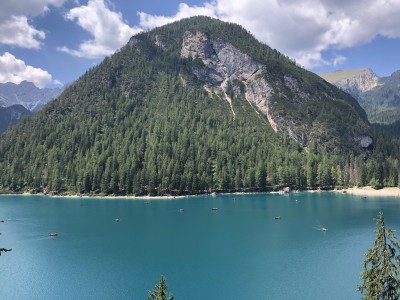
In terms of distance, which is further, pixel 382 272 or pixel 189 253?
pixel 189 253

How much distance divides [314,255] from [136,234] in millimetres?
62082

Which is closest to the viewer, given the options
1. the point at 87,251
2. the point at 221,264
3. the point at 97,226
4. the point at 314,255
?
the point at 221,264

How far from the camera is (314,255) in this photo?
351ft

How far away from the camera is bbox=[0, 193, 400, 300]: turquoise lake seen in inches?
3253

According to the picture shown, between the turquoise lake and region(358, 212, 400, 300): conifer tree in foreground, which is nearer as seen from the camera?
region(358, 212, 400, 300): conifer tree in foreground

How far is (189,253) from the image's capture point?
109812mm

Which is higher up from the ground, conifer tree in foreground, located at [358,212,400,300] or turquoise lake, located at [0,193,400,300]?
conifer tree in foreground, located at [358,212,400,300]

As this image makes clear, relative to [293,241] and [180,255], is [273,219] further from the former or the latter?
[180,255]

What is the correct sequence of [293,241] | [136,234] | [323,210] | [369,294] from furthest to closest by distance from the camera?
[323,210] < [136,234] < [293,241] < [369,294]

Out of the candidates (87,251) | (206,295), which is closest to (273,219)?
(87,251)

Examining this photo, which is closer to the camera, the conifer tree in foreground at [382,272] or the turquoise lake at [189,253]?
the conifer tree in foreground at [382,272]

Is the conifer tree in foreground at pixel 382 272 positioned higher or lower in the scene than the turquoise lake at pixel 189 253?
higher

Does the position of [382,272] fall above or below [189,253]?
above

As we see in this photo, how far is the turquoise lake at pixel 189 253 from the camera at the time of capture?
82.6 metres
